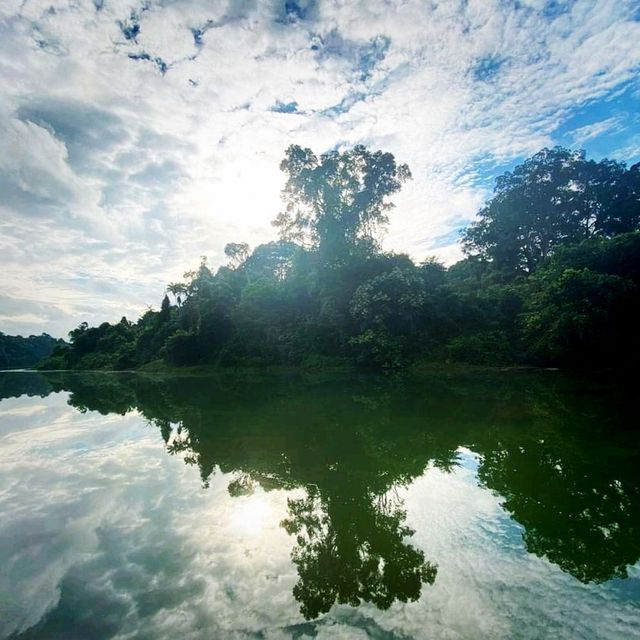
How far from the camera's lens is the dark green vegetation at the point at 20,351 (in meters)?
100

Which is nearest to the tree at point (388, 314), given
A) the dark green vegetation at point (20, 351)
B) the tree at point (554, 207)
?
the tree at point (554, 207)

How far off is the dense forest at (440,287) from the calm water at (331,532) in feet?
46.8

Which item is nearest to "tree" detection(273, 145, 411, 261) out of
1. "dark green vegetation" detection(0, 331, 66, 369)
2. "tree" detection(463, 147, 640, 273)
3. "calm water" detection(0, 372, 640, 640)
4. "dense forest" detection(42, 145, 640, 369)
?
"dense forest" detection(42, 145, 640, 369)

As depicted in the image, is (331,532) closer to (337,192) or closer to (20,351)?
(337,192)

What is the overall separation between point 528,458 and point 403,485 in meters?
2.66

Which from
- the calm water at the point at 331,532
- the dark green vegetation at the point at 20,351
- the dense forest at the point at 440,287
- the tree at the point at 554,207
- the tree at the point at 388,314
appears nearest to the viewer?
the calm water at the point at 331,532

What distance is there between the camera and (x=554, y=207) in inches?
1523

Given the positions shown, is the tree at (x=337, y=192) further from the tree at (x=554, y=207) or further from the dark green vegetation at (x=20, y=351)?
the dark green vegetation at (x=20, y=351)

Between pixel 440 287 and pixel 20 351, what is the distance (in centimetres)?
11986

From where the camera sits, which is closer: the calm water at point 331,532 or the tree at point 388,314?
the calm water at point 331,532

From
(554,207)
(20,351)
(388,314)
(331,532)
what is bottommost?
(331,532)

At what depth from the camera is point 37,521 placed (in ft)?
17.2

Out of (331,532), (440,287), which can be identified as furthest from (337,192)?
(331,532)

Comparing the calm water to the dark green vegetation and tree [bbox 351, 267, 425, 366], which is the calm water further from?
the dark green vegetation
